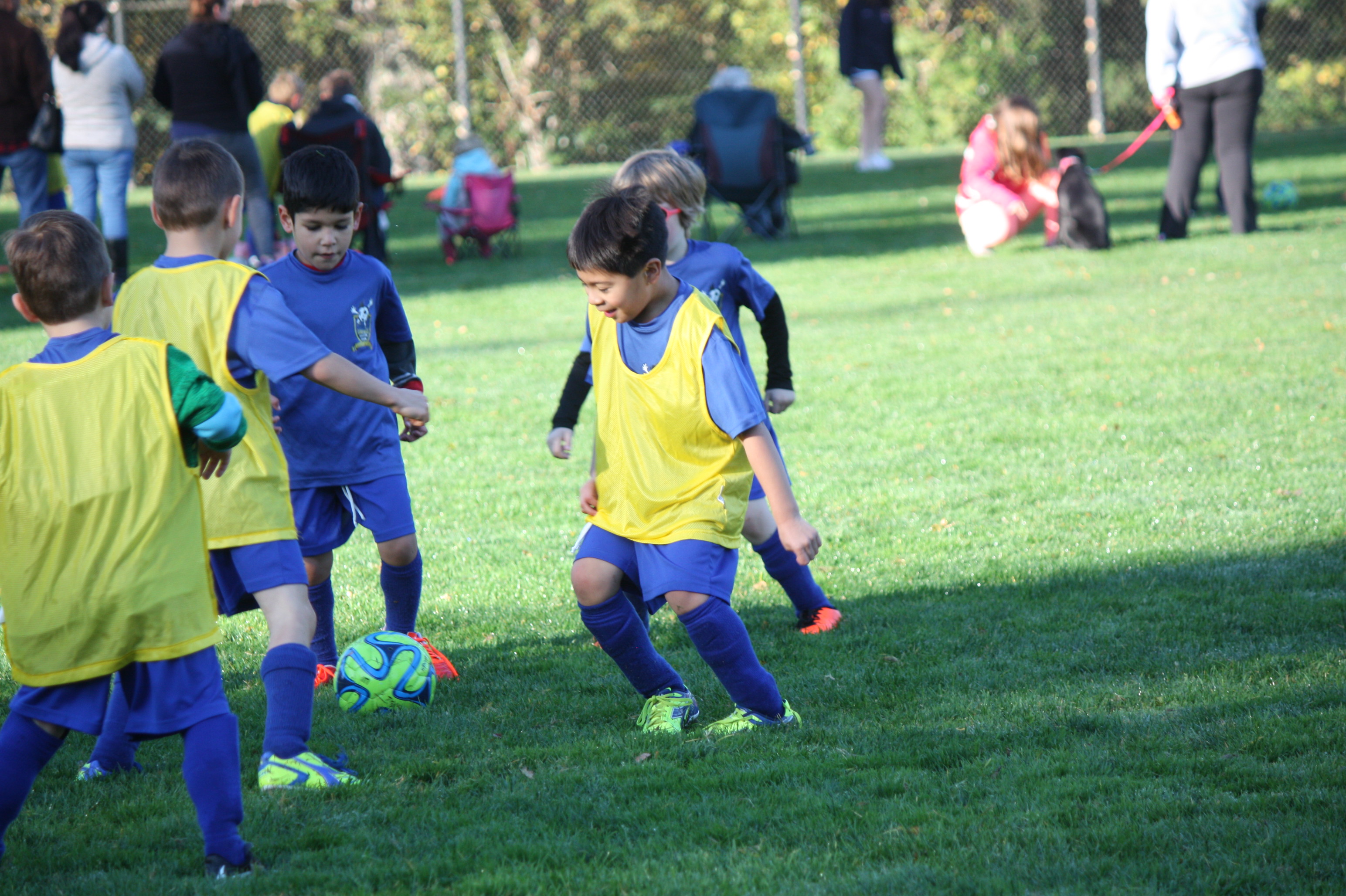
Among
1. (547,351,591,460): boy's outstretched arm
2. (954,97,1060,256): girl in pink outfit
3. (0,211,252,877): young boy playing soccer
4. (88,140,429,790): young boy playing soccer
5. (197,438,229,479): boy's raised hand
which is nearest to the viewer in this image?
(0,211,252,877): young boy playing soccer

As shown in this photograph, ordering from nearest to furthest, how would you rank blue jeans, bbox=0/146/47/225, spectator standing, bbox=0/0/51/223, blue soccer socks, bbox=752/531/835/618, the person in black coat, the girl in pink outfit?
blue soccer socks, bbox=752/531/835/618, spectator standing, bbox=0/0/51/223, blue jeans, bbox=0/146/47/225, the girl in pink outfit, the person in black coat

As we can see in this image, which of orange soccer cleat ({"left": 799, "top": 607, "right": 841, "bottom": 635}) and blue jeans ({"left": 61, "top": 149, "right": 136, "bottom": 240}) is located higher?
blue jeans ({"left": 61, "top": 149, "right": 136, "bottom": 240})

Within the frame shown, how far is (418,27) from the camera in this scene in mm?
25562

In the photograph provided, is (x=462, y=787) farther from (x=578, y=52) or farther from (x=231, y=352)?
(x=578, y=52)

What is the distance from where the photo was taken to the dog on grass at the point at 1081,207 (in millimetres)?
12258

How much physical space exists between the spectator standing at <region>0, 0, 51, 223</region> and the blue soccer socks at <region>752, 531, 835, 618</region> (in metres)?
8.35

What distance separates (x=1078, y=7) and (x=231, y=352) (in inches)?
1036

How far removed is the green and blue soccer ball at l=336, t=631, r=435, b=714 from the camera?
3791 mm

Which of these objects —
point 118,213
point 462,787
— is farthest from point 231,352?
point 118,213

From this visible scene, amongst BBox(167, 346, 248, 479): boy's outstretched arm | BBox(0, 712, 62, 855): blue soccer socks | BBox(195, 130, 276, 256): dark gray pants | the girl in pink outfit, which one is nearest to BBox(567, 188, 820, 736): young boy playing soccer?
BBox(167, 346, 248, 479): boy's outstretched arm

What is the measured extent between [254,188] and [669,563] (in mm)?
8854

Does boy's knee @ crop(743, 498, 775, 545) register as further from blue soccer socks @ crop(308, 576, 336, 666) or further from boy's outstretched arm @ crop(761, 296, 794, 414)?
blue soccer socks @ crop(308, 576, 336, 666)

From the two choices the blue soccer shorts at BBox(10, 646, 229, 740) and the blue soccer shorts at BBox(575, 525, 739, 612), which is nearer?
the blue soccer shorts at BBox(10, 646, 229, 740)

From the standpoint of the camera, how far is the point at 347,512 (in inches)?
153
